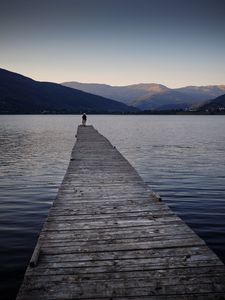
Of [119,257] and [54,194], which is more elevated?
[119,257]

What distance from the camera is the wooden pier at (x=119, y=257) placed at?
5441 mm

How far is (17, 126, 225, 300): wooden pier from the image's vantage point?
5441 mm

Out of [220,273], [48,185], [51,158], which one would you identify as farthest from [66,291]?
[51,158]

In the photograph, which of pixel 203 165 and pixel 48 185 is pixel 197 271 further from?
pixel 203 165

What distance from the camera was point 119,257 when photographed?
662cm

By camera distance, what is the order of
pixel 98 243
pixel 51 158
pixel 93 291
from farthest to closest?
pixel 51 158 → pixel 98 243 → pixel 93 291

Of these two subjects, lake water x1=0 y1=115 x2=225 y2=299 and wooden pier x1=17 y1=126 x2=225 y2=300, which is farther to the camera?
lake water x1=0 y1=115 x2=225 y2=299

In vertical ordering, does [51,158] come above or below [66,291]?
below

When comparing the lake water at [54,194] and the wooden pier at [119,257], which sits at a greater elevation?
the wooden pier at [119,257]

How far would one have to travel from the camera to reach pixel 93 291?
5.44 m

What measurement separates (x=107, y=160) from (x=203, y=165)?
1073 centimetres

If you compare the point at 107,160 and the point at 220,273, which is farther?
the point at 107,160

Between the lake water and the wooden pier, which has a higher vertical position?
the wooden pier

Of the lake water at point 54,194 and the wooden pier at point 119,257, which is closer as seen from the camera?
the wooden pier at point 119,257
